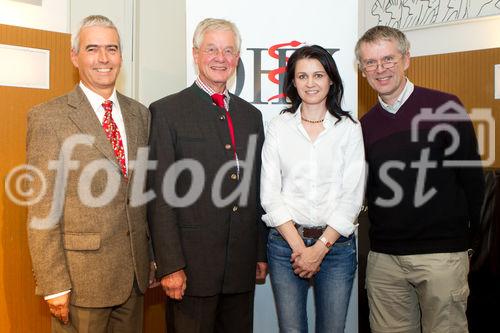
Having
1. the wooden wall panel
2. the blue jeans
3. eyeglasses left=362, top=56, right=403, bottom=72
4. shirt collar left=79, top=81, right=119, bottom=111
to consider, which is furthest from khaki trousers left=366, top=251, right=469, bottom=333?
the wooden wall panel

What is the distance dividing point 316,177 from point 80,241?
99 centimetres

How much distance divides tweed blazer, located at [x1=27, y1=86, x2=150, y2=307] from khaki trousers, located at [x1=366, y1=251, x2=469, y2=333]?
3.63 feet

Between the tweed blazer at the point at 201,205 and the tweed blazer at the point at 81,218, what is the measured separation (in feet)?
0.39

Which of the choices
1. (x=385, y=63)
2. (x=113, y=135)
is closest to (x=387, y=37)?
(x=385, y=63)

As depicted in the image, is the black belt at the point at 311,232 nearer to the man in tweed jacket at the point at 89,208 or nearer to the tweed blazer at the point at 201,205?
the tweed blazer at the point at 201,205

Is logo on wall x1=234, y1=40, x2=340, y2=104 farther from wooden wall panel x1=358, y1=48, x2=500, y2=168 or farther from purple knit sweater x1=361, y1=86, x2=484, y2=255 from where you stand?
wooden wall panel x1=358, y1=48, x2=500, y2=168

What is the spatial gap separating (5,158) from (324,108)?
167 cm

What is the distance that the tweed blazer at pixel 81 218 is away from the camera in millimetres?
1771

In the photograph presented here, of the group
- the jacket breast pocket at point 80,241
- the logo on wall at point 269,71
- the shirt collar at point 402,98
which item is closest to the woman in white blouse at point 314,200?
the shirt collar at point 402,98

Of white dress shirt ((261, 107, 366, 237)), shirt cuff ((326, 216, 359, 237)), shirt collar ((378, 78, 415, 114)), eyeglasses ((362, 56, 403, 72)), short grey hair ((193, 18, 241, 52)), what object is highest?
short grey hair ((193, 18, 241, 52))

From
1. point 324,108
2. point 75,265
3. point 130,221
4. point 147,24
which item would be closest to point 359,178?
point 324,108

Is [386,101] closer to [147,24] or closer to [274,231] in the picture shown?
[274,231]

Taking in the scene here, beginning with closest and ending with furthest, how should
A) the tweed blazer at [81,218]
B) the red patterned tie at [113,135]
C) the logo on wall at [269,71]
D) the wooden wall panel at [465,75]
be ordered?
the tweed blazer at [81,218] → the red patterned tie at [113,135] → the logo on wall at [269,71] → the wooden wall panel at [465,75]

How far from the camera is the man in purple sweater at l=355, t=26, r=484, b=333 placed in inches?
82.9
